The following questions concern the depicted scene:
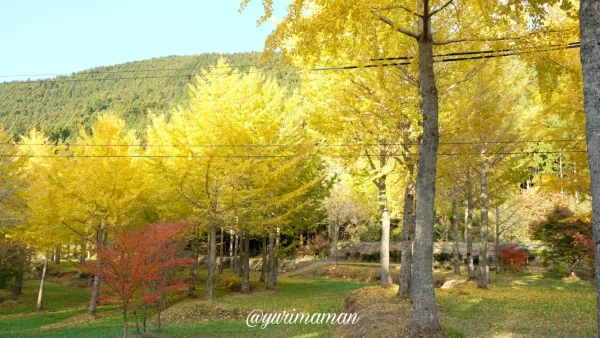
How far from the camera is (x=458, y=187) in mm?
19047

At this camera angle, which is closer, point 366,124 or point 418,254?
point 418,254

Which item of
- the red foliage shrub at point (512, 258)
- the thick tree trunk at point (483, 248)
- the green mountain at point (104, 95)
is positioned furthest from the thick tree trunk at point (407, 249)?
the green mountain at point (104, 95)

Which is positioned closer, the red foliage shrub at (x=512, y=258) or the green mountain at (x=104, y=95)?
the red foliage shrub at (x=512, y=258)

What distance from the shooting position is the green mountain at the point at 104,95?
337ft

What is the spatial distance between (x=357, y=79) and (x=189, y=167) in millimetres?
6277

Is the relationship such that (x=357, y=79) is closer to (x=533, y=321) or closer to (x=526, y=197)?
(x=533, y=321)

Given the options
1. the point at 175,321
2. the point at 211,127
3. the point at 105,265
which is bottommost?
the point at 175,321

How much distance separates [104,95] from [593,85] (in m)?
131

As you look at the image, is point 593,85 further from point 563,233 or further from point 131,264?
point 563,233

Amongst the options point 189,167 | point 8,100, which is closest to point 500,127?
point 189,167

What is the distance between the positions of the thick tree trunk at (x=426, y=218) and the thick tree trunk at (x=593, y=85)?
2873mm

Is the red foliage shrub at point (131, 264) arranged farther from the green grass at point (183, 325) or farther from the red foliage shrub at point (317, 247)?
the red foliage shrub at point (317, 247)

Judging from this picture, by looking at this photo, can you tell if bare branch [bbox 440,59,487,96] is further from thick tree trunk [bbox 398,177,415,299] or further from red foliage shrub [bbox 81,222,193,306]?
red foliage shrub [bbox 81,222,193,306]

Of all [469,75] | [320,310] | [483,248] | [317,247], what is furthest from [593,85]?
[317,247]
